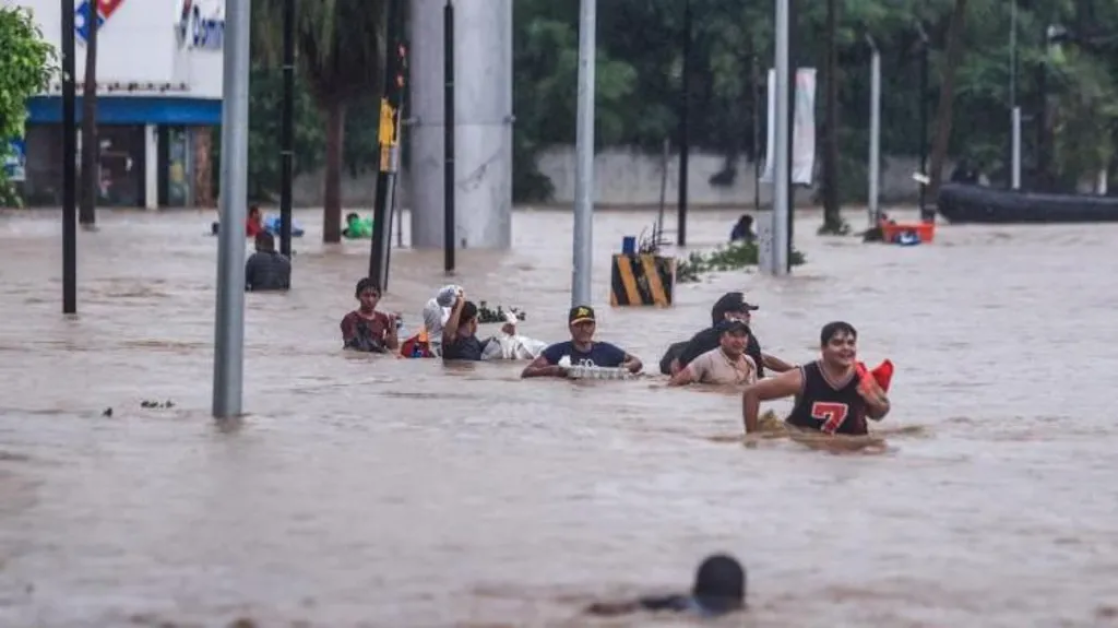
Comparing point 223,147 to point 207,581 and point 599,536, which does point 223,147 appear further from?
point 207,581

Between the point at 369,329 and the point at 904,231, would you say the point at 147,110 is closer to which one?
the point at 904,231

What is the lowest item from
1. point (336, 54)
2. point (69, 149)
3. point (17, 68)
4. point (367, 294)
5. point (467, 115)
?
point (367, 294)

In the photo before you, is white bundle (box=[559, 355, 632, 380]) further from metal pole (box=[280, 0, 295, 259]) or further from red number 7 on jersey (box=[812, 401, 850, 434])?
metal pole (box=[280, 0, 295, 259])

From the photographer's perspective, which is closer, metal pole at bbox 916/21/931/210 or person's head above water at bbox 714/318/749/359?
person's head above water at bbox 714/318/749/359

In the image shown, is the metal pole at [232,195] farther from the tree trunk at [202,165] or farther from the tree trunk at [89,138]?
the tree trunk at [202,165]

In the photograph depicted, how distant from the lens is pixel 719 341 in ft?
70.8

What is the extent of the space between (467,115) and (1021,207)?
1056 inches

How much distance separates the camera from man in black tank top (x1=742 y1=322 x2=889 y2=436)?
56.4ft

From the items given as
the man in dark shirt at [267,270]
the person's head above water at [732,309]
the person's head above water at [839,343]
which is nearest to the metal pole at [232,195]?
the person's head above water at [839,343]

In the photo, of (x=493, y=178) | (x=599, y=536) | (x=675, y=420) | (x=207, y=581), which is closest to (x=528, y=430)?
(x=675, y=420)

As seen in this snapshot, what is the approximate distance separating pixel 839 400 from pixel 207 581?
256 inches

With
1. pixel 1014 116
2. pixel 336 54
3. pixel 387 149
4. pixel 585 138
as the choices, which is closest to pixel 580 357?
pixel 585 138

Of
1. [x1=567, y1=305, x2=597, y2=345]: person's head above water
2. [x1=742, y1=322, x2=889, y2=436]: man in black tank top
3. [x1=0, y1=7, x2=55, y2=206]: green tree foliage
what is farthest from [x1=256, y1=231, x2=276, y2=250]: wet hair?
[x1=742, y1=322, x2=889, y2=436]: man in black tank top

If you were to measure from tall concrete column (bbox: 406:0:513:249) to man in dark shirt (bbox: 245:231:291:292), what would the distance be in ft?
48.2
